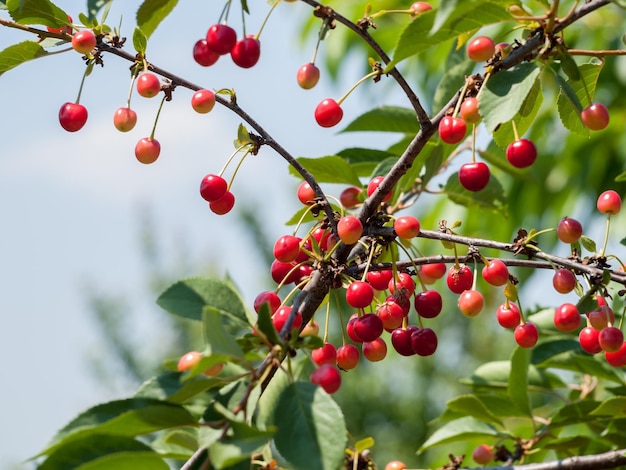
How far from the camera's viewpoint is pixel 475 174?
120cm

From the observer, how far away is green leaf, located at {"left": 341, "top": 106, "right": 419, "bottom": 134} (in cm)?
178

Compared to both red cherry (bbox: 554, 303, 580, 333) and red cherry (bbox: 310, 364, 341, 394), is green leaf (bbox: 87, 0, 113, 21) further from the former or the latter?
red cherry (bbox: 554, 303, 580, 333)

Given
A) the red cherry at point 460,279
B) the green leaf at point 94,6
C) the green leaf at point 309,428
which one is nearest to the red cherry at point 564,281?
the red cherry at point 460,279

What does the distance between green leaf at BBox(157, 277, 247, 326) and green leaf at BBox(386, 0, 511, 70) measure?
34 centimetres

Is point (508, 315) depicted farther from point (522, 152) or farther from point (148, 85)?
point (148, 85)

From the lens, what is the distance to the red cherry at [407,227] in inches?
44.1

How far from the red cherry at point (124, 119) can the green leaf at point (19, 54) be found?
132 millimetres

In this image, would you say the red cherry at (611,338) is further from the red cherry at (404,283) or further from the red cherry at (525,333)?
the red cherry at (404,283)

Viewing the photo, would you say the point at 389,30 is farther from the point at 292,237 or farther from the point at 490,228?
the point at 292,237

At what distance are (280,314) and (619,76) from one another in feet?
10.0

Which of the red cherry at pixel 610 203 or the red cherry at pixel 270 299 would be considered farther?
the red cherry at pixel 610 203

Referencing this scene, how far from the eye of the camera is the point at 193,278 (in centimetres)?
91

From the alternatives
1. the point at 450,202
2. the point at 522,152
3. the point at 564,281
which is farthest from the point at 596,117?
the point at 450,202

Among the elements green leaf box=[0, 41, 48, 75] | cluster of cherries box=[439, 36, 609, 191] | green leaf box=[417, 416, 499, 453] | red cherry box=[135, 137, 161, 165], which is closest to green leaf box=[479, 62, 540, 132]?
cluster of cherries box=[439, 36, 609, 191]
